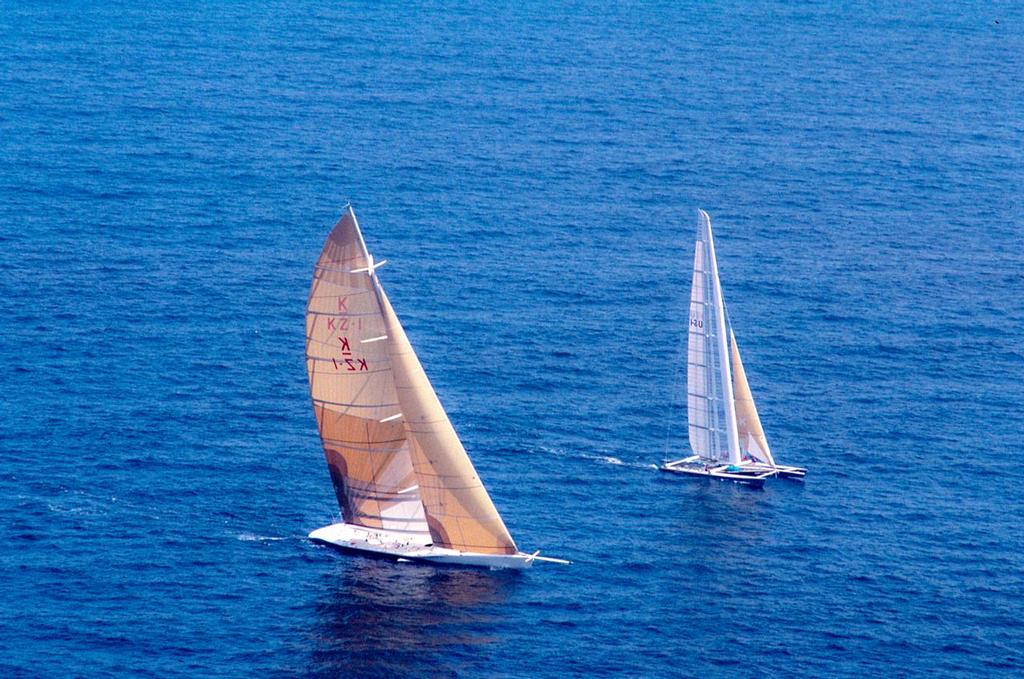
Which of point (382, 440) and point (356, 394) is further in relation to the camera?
point (382, 440)

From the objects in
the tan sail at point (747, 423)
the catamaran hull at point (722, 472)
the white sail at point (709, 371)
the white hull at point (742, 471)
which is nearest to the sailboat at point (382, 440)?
the catamaran hull at point (722, 472)

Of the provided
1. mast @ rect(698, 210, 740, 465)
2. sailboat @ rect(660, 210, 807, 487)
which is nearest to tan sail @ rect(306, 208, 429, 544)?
sailboat @ rect(660, 210, 807, 487)

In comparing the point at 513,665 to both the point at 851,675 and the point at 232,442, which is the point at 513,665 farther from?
the point at 232,442

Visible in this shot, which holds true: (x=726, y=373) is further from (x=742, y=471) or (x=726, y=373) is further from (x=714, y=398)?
(x=742, y=471)

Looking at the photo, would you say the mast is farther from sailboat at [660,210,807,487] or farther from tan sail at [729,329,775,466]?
tan sail at [729,329,775,466]

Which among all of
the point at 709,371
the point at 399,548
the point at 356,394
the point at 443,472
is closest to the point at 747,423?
the point at 709,371

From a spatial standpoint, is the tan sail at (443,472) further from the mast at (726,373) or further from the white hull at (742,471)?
the mast at (726,373)
